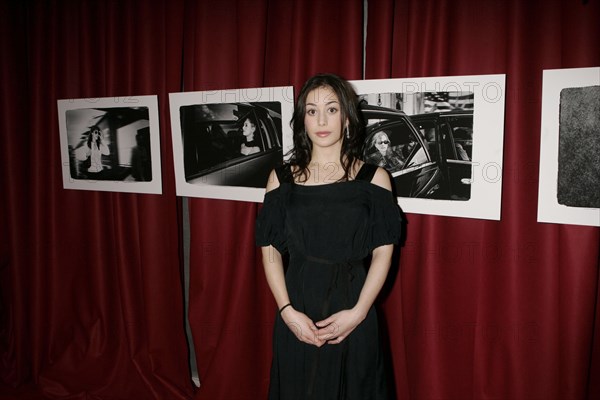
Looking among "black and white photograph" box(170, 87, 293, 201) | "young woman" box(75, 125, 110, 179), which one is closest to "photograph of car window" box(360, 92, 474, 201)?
"black and white photograph" box(170, 87, 293, 201)

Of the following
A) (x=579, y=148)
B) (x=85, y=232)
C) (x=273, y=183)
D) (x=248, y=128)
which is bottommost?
(x=85, y=232)

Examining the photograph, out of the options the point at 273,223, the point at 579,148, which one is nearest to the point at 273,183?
the point at 273,223

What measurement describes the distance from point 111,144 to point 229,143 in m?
0.63

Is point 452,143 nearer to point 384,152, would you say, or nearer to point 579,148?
point 384,152

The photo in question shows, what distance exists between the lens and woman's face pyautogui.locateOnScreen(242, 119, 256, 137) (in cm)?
156

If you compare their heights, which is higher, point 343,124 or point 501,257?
point 343,124

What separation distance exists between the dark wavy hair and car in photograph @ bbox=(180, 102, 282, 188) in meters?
0.25

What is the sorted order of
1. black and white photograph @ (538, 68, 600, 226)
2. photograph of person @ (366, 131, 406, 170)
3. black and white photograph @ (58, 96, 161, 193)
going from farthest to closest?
black and white photograph @ (58, 96, 161, 193), photograph of person @ (366, 131, 406, 170), black and white photograph @ (538, 68, 600, 226)

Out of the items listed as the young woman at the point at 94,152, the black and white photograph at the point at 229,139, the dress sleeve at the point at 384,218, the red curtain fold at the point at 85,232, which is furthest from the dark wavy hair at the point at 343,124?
A: the young woman at the point at 94,152

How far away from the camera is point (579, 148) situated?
45.7 inches

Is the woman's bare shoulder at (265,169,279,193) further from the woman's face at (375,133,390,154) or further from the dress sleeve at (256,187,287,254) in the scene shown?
the woman's face at (375,133,390,154)

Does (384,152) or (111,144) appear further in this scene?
(111,144)

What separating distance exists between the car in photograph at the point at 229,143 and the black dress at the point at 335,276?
403mm

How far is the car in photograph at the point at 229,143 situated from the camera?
1538 mm
